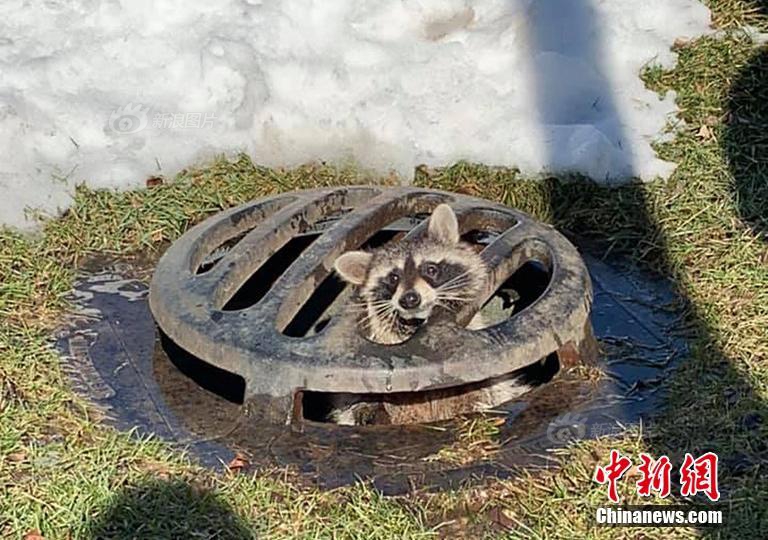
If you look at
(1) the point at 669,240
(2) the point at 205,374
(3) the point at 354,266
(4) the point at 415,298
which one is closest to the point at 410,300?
(4) the point at 415,298

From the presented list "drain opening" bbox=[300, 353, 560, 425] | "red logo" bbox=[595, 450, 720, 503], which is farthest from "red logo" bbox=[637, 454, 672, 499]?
"drain opening" bbox=[300, 353, 560, 425]

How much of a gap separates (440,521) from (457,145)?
2.49 m

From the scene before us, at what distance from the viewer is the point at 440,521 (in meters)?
3.12

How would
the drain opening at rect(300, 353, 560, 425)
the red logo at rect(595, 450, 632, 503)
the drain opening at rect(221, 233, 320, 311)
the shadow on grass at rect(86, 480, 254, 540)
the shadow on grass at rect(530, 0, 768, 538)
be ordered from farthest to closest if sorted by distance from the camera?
the drain opening at rect(221, 233, 320, 311)
the drain opening at rect(300, 353, 560, 425)
the shadow on grass at rect(530, 0, 768, 538)
the red logo at rect(595, 450, 632, 503)
the shadow on grass at rect(86, 480, 254, 540)

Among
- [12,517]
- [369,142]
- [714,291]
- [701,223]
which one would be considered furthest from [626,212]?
[12,517]

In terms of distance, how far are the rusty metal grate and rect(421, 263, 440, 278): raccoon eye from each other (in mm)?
172

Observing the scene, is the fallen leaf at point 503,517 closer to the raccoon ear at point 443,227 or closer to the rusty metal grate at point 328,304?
the rusty metal grate at point 328,304

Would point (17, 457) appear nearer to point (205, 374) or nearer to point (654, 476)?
point (205, 374)

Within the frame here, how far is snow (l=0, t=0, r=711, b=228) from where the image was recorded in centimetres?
523

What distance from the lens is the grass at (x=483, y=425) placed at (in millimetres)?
3125

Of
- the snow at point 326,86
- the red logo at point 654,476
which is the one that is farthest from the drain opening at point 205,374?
the red logo at point 654,476

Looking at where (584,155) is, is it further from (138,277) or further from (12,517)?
(12,517)

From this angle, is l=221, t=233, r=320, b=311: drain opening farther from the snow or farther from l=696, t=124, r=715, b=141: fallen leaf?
l=696, t=124, r=715, b=141: fallen leaf

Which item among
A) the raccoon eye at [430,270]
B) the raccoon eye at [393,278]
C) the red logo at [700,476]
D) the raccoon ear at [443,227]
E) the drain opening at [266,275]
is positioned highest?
the raccoon ear at [443,227]
